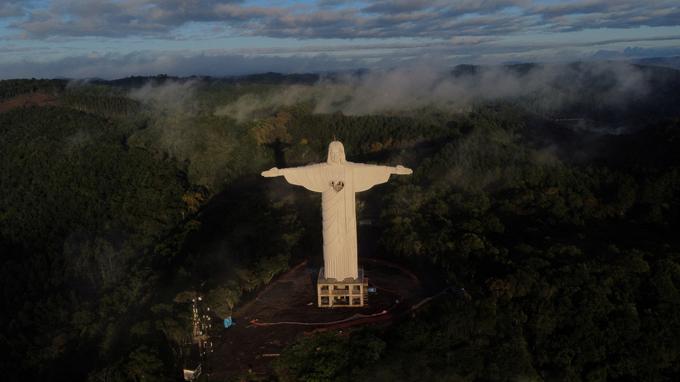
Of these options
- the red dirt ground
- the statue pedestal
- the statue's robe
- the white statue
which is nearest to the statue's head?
the white statue

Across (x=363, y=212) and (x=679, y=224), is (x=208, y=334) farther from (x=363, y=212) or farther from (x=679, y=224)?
(x=679, y=224)

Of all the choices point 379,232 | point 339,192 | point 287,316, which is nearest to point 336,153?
point 339,192

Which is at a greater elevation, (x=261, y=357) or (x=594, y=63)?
(x=594, y=63)

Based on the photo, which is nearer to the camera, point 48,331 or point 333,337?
point 333,337

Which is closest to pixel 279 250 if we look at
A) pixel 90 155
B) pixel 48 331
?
pixel 48 331

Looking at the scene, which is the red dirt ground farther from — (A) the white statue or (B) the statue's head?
(B) the statue's head

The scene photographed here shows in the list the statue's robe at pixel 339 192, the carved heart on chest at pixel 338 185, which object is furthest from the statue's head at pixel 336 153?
the carved heart on chest at pixel 338 185

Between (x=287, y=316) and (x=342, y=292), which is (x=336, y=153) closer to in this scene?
(x=342, y=292)
